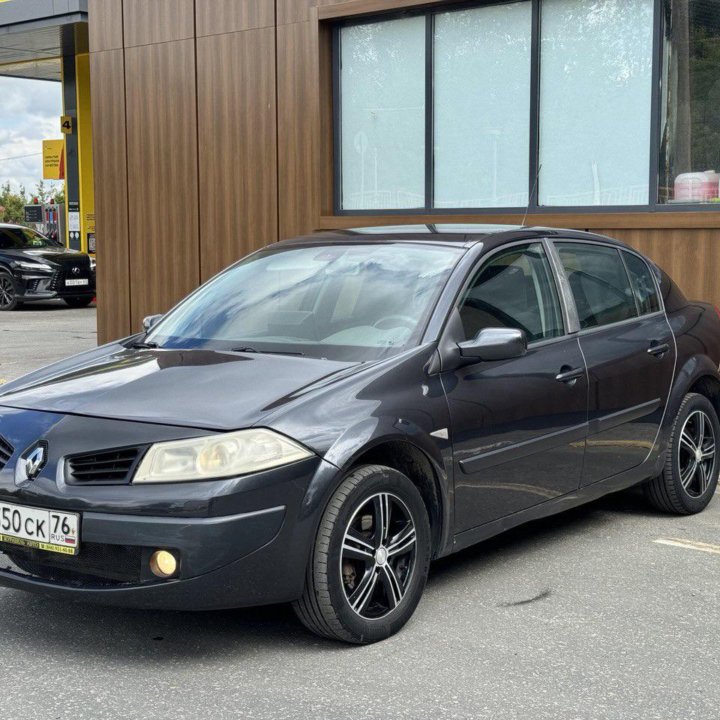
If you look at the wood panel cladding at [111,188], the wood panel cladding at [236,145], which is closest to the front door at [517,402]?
the wood panel cladding at [236,145]

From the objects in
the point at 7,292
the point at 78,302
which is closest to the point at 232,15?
the point at 7,292

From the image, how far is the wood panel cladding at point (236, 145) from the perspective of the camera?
1206 centimetres

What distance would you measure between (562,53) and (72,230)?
62.2 ft

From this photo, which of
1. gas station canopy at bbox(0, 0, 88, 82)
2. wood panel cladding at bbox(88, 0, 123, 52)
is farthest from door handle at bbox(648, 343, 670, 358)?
gas station canopy at bbox(0, 0, 88, 82)

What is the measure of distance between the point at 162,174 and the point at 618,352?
8.26m

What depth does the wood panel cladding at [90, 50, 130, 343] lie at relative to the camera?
13.4 metres

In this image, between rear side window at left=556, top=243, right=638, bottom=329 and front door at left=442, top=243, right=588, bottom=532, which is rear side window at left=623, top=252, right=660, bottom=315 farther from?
front door at left=442, top=243, right=588, bottom=532

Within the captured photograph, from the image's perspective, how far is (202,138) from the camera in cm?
1264

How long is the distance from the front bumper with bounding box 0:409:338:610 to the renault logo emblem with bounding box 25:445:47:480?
31 mm

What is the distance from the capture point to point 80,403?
4.29 m

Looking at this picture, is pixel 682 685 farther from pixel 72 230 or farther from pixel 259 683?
pixel 72 230

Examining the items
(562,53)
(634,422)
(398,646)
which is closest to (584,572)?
(634,422)

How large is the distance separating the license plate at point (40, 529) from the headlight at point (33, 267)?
63.5 ft

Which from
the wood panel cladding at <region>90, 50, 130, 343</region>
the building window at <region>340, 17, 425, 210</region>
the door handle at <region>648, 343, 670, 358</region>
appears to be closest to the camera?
the door handle at <region>648, 343, 670, 358</region>
